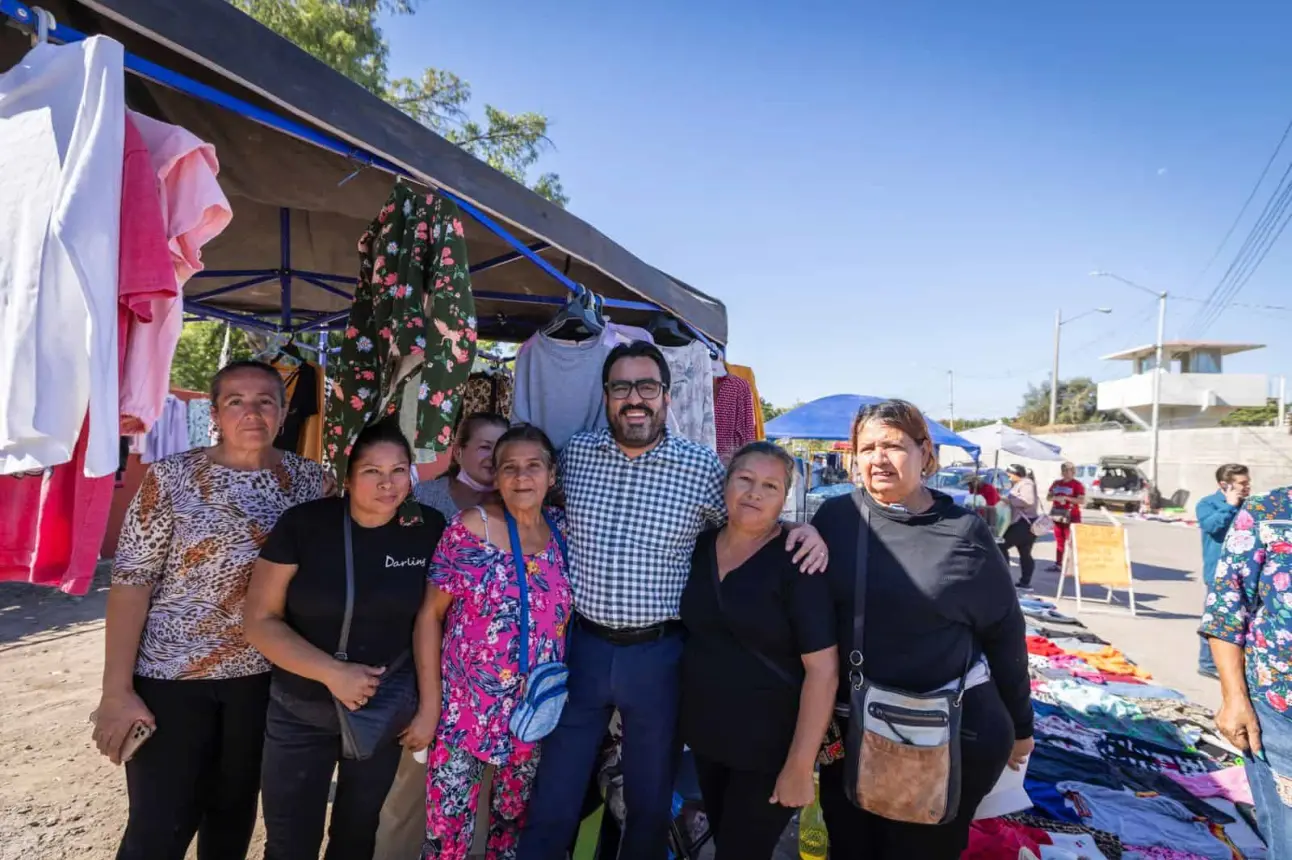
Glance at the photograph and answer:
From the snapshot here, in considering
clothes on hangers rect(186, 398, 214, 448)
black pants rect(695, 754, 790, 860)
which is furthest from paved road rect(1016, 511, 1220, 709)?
clothes on hangers rect(186, 398, 214, 448)

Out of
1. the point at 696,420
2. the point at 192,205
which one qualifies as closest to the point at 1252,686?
the point at 696,420

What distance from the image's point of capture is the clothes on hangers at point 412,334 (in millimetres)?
2176

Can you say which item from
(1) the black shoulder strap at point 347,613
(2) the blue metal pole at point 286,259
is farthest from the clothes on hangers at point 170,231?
(2) the blue metal pole at point 286,259

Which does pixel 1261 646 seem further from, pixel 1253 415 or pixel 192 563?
pixel 1253 415

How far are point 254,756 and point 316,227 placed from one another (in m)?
2.85

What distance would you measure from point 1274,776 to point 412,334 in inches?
125

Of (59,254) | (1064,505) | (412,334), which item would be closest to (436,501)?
(412,334)

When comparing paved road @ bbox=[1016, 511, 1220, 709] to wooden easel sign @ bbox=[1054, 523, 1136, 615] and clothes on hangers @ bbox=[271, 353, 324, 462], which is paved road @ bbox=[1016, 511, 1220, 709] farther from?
clothes on hangers @ bbox=[271, 353, 324, 462]

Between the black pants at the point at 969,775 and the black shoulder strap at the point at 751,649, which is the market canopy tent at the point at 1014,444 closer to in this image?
the black pants at the point at 969,775

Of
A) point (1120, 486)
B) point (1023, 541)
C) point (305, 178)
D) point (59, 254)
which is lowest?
point (1120, 486)

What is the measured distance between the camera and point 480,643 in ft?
7.41

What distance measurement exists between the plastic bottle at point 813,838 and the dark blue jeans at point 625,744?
953mm

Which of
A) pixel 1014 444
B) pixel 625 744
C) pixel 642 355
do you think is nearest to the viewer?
pixel 625 744

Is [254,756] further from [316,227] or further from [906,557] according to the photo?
[316,227]
